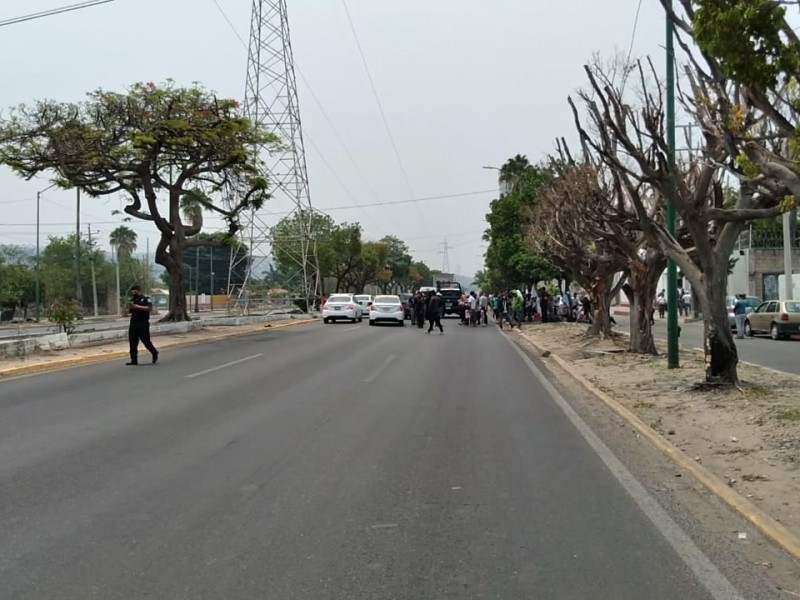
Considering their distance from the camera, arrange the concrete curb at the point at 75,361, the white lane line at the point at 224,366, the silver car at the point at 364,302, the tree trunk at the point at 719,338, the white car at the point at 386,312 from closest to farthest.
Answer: the tree trunk at the point at 719,338 < the white lane line at the point at 224,366 < the concrete curb at the point at 75,361 < the white car at the point at 386,312 < the silver car at the point at 364,302

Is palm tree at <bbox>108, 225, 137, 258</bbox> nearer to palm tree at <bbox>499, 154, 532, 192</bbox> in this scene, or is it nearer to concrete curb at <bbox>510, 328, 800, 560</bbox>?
palm tree at <bbox>499, 154, 532, 192</bbox>

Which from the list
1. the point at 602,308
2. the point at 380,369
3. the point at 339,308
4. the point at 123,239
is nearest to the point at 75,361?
the point at 380,369

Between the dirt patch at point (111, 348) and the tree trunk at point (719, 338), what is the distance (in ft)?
42.6

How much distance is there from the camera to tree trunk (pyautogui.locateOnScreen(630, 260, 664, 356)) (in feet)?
61.6

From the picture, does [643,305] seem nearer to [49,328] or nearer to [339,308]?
[49,328]

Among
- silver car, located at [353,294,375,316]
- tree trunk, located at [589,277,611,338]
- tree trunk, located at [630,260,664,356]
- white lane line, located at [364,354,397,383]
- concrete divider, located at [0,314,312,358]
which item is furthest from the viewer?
silver car, located at [353,294,375,316]

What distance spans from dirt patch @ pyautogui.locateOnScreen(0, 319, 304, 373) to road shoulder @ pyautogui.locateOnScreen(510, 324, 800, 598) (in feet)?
37.1

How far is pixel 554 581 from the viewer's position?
→ 15.7 ft

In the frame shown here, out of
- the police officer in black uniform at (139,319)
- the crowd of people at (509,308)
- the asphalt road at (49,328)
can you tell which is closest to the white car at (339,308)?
the crowd of people at (509,308)

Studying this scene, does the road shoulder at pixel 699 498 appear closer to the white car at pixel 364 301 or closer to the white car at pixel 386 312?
the white car at pixel 386 312

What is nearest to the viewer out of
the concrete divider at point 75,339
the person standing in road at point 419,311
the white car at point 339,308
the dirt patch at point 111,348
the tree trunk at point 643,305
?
the dirt patch at point 111,348

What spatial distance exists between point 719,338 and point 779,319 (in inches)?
656

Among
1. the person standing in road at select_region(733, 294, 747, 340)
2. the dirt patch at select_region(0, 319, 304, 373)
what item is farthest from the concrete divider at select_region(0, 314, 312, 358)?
the person standing in road at select_region(733, 294, 747, 340)

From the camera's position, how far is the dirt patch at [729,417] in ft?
23.1
